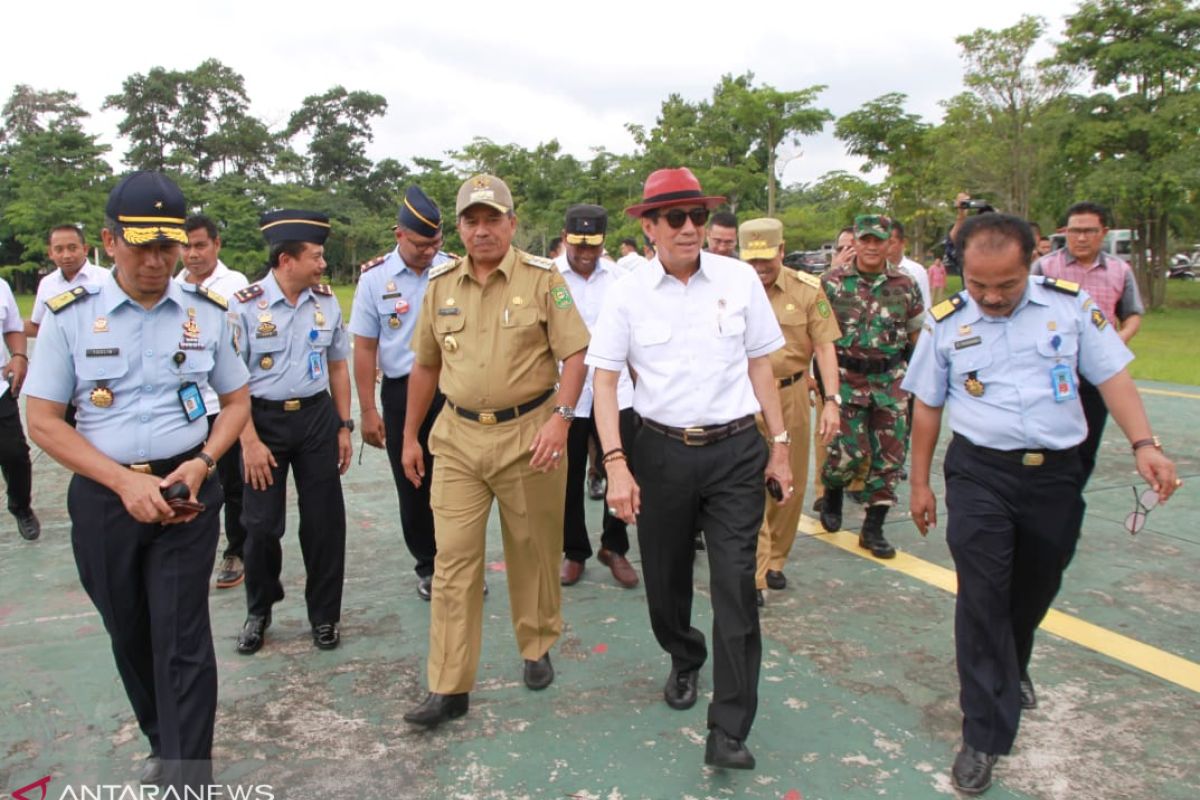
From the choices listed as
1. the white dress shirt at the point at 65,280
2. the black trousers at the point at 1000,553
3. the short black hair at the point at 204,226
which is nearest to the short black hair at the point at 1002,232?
the black trousers at the point at 1000,553

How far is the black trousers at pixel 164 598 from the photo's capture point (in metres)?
2.56

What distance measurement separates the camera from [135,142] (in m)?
57.7

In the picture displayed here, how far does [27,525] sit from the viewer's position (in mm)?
5434

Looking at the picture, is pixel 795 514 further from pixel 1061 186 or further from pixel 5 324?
pixel 1061 186

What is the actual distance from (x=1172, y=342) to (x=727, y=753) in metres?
15.4

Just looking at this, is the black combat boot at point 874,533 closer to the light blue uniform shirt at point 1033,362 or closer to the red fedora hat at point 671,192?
the light blue uniform shirt at point 1033,362

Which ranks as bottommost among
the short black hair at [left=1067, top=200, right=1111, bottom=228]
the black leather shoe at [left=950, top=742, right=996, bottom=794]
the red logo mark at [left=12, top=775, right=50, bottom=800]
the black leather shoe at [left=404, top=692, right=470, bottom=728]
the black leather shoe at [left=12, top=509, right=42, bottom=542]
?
the black leather shoe at [left=950, top=742, right=996, bottom=794]


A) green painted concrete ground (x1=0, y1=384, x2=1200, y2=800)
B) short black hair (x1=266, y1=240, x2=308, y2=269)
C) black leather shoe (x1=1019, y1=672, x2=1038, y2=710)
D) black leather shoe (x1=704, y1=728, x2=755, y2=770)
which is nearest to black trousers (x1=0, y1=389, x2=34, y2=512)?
green painted concrete ground (x1=0, y1=384, x2=1200, y2=800)

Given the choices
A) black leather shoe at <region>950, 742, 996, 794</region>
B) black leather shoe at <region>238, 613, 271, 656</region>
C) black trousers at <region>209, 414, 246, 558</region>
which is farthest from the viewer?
black trousers at <region>209, 414, 246, 558</region>

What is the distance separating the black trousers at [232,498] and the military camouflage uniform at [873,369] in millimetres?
3276

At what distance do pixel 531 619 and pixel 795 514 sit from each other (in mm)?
1579

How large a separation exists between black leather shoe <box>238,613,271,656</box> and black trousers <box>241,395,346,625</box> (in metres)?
0.03

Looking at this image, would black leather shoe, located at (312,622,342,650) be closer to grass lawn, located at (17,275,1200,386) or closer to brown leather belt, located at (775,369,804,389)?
grass lawn, located at (17,275,1200,386)

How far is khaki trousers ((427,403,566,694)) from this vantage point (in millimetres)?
3195
